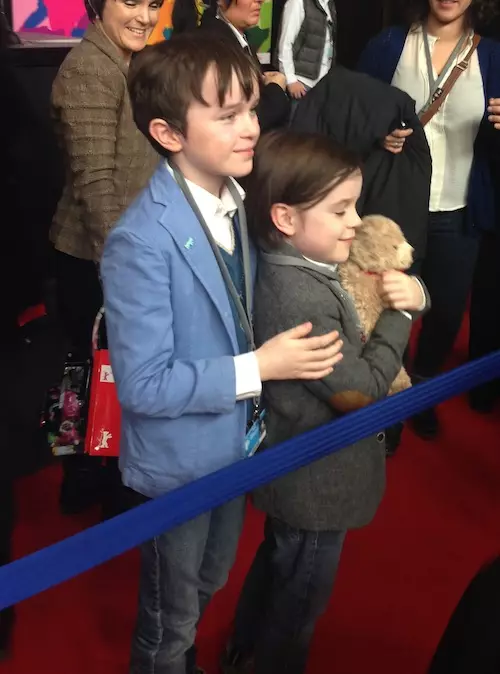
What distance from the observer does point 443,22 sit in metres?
1.39

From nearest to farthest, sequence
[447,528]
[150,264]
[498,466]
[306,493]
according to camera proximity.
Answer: [150,264] → [306,493] → [447,528] → [498,466]

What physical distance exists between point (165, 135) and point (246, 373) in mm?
270

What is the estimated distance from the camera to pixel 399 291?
2.81 feet

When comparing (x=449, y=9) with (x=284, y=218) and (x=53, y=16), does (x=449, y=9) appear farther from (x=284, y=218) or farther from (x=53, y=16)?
(x=53, y=16)

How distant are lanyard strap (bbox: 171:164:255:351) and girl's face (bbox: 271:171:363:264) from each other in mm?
40

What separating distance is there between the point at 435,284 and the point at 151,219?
37.6 inches

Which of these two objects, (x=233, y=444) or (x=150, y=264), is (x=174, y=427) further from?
(x=150, y=264)

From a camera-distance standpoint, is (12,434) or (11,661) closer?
(11,661)

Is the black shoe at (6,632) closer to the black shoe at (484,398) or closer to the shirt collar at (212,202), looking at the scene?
the shirt collar at (212,202)

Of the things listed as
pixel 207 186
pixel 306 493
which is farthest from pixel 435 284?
pixel 207 186

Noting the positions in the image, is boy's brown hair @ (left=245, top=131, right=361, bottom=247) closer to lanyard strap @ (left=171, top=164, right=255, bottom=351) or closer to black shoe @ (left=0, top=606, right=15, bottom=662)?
lanyard strap @ (left=171, top=164, right=255, bottom=351)

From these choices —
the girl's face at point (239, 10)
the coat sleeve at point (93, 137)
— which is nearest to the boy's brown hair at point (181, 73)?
the coat sleeve at point (93, 137)

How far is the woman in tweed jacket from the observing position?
1075 mm

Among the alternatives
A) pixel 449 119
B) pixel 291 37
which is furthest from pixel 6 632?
pixel 291 37
